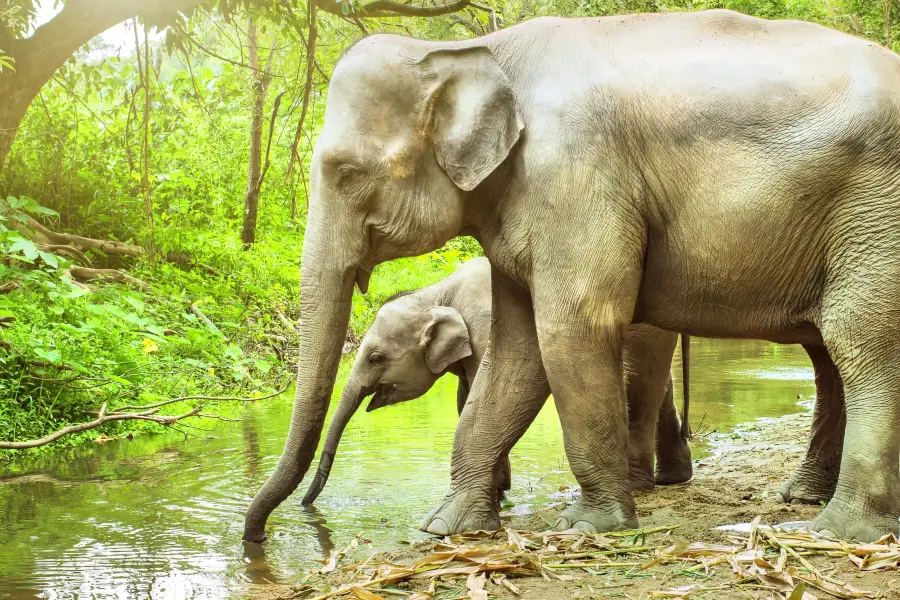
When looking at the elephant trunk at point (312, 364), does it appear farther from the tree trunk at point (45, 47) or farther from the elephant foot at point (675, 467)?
the tree trunk at point (45, 47)

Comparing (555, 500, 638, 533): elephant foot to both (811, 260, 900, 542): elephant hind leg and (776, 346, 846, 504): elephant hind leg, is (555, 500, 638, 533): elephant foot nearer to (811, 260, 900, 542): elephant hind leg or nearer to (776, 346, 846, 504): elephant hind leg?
(811, 260, 900, 542): elephant hind leg

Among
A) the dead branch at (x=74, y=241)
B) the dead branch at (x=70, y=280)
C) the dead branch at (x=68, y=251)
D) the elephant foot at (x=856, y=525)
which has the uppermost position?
the dead branch at (x=74, y=241)

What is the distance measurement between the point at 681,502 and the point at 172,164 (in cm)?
1026

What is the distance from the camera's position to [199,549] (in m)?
4.41

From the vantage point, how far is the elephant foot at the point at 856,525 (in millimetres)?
4004

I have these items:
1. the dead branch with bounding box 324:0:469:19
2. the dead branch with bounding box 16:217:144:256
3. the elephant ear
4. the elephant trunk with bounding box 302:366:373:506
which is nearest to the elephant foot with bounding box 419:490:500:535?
the elephant trunk with bounding box 302:366:373:506

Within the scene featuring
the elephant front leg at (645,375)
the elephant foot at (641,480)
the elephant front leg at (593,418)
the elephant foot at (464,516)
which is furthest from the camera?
the elephant foot at (641,480)

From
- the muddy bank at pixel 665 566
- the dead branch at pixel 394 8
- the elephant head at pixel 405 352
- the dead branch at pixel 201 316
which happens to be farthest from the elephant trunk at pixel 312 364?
the dead branch at pixel 201 316

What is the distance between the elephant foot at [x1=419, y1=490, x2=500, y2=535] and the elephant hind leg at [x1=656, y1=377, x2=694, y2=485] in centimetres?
162

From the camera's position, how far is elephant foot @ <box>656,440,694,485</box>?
6.06m

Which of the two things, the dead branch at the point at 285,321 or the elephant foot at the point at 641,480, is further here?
the dead branch at the point at 285,321

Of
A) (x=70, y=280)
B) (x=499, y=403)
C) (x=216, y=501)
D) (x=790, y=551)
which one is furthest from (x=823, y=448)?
(x=70, y=280)

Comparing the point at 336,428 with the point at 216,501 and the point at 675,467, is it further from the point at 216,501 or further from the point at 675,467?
the point at 675,467

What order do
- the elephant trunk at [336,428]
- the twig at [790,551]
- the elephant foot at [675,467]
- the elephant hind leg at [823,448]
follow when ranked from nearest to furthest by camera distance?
the twig at [790,551], the elephant hind leg at [823,448], the elephant trunk at [336,428], the elephant foot at [675,467]
